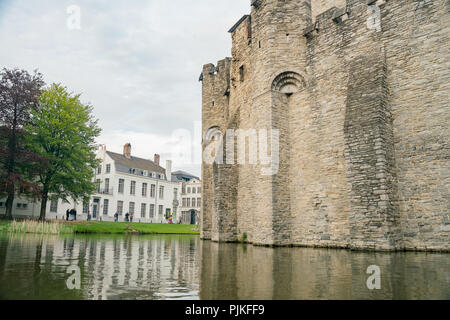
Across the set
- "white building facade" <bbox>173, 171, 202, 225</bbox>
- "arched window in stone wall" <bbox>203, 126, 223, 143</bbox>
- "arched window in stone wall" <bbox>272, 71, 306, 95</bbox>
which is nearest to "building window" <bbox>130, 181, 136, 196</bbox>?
"white building facade" <bbox>173, 171, 202, 225</bbox>

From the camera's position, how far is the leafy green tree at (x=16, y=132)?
19.0 meters

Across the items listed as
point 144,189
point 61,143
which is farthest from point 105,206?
point 61,143

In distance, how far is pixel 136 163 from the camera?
4400 cm

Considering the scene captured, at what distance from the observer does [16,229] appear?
51.5ft

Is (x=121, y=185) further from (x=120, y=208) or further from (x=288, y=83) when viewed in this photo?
(x=288, y=83)

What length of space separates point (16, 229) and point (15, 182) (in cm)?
368

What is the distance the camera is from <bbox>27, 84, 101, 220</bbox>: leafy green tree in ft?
67.8

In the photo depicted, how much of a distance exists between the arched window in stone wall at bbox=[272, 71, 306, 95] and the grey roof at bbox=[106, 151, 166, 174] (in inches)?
1233

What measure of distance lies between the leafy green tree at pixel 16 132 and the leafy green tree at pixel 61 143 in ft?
2.23

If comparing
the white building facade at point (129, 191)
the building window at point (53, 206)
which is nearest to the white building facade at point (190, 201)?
the white building facade at point (129, 191)

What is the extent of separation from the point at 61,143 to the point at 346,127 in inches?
733

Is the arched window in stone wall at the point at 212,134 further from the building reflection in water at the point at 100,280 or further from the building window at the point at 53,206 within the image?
the building window at the point at 53,206
